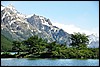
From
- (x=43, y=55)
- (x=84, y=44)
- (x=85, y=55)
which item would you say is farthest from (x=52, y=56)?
(x=84, y=44)

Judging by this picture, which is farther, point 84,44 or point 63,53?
point 84,44

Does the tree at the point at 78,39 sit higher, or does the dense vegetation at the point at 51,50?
the tree at the point at 78,39

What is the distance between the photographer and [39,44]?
72.3 meters

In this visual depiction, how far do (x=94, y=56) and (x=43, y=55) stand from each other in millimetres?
12089

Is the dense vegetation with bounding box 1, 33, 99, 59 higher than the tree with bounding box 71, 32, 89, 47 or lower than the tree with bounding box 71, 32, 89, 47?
lower

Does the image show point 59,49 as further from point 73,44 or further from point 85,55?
point 73,44

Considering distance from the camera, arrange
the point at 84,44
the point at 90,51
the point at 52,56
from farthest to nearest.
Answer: the point at 84,44
the point at 90,51
the point at 52,56

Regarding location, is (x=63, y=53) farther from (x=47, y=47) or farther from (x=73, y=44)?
(x=73, y=44)

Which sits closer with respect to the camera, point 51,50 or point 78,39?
point 51,50

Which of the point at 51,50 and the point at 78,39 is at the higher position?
the point at 78,39

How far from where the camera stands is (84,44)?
79.6 metres

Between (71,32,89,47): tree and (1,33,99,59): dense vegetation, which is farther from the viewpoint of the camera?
(71,32,89,47): tree

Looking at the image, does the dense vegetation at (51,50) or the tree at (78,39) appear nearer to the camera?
the dense vegetation at (51,50)

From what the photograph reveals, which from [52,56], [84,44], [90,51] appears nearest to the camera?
[52,56]
